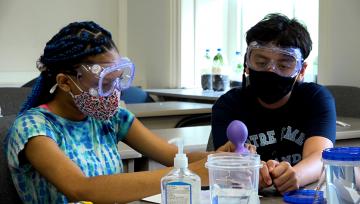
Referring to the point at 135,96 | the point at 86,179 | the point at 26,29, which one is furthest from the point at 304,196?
the point at 26,29

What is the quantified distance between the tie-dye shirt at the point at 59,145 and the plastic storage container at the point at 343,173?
759 millimetres

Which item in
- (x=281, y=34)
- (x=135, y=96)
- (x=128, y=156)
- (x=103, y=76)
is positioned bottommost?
(x=135, y=96)

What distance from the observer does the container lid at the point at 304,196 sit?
3.98 ft

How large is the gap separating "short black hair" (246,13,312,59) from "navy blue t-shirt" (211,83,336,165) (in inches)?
6.6

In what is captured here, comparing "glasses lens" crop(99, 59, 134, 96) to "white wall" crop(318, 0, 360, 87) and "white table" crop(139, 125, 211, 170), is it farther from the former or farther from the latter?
"white wall" crop(318, 0, 360, 87)

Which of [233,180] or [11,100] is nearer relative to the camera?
[233,180]

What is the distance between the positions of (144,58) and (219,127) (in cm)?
398

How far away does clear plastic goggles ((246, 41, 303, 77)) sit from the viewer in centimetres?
180

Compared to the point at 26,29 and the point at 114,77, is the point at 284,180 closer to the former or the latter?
the point at 114,77

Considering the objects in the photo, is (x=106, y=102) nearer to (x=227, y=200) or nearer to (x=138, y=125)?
(x=138, y=125)

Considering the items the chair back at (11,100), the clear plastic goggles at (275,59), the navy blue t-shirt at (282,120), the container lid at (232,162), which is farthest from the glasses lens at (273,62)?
the chair back at (11,100)

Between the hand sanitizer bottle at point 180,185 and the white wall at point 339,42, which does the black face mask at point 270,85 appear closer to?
the hand sanitizer bottle at point 180,185

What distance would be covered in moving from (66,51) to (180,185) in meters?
0.67

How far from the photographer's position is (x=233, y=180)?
113 centimetres
